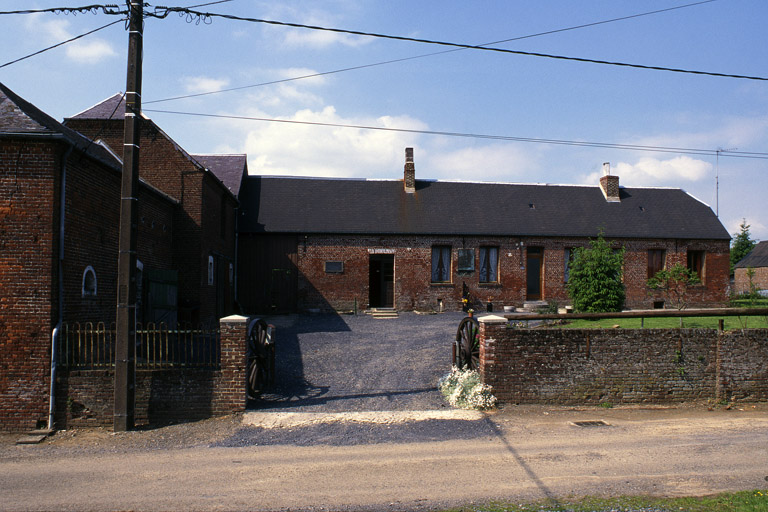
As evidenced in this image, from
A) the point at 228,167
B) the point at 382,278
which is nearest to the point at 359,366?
the point at 382,278

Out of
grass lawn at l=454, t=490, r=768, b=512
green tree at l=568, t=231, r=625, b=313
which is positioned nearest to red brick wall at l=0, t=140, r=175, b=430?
grass lawn at l=454, t=490, r=768, b=512

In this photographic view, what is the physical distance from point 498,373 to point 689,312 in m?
4.39

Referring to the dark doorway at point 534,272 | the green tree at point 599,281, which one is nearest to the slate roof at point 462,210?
the dark doorway at point 534,272

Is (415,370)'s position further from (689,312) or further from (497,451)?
(689,312)

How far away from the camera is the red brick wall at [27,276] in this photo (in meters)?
9.08

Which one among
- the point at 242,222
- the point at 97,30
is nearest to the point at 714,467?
the point at 97,30

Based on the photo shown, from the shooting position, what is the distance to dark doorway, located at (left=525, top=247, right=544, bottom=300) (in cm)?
2562

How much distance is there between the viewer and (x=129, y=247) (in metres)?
9.02

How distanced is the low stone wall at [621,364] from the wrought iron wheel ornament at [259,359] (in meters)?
4.54

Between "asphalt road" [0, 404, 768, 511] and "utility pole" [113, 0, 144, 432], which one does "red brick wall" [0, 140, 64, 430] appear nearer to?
"asphalt road" [0, 404, 768, 511]

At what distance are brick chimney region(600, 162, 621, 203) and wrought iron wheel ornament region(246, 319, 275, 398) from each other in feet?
73.9

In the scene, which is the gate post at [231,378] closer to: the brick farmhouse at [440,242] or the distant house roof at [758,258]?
the brick farmhouse at [440,242]

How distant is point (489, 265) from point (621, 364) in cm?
1474

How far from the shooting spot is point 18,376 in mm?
9086
